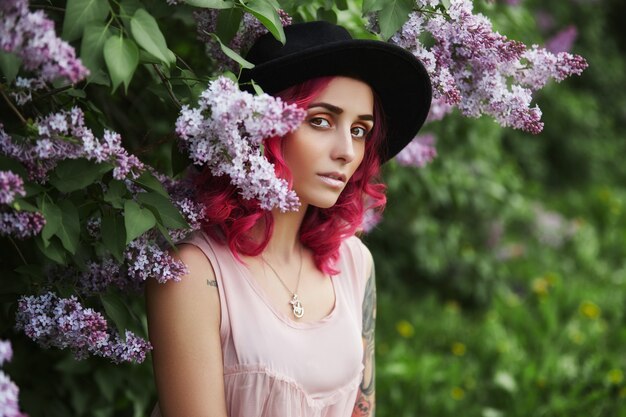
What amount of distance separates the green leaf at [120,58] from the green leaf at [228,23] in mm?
348

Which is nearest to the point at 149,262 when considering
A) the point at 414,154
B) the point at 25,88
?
the point at 25,88

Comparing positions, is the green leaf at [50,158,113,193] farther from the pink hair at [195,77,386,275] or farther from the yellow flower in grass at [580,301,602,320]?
the yellow flower in grass at [580,301,602,320]

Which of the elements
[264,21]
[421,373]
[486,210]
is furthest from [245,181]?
[486,210]

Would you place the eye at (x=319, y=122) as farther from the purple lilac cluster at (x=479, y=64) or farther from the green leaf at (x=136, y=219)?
the green leaf at (x=136, y=219)

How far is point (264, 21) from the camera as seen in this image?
5.28 feet

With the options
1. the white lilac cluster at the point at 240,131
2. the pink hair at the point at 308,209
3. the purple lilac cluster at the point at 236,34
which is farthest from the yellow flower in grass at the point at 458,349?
the white lilac cluster at the point at 240,131

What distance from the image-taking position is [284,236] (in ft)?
6.93

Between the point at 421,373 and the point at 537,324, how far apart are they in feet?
3.22

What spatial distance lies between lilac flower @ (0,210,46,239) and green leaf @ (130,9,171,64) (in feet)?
1.19

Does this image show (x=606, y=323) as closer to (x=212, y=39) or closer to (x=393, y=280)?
(x=393, y=280)

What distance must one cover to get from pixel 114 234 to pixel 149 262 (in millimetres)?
110

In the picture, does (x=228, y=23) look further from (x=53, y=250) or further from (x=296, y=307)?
(x=296, y=307)

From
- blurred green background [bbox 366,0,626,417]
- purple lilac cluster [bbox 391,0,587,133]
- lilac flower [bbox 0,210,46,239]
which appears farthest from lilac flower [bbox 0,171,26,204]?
blurred green background [bbox 366,0,626,417]

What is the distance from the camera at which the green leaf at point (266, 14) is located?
1595 mm
